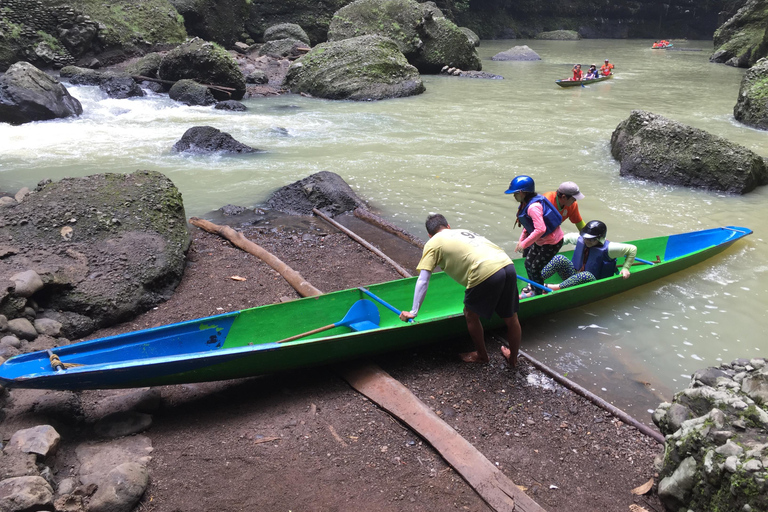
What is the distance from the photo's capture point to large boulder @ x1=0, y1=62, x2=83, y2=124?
42.9 ft

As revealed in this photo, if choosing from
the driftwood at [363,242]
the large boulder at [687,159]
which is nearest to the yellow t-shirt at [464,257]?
the driftwood at [363,242]

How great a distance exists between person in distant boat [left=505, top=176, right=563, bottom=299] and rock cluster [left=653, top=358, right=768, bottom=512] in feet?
6.26

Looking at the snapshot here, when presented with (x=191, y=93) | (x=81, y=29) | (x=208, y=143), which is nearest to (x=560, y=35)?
(x=191, y=93)

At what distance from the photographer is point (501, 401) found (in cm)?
445

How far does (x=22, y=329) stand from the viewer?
15.4ft

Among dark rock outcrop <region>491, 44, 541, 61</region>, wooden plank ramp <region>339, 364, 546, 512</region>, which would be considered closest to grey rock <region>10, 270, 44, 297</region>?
wooden plank ramp <region>339, 364, 546, 512</region>

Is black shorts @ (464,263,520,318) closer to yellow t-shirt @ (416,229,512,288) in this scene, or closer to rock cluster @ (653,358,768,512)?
yellow t-shirt @ (416,229,512,288)

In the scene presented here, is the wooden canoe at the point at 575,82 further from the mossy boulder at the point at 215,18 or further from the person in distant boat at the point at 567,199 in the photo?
the person in distant boat at the point at 567,199

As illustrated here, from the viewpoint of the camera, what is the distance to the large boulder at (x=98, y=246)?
5246 millimetres

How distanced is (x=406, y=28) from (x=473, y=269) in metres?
20.7

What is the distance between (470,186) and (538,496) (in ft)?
23.0

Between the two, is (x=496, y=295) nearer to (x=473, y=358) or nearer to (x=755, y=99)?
(x=473, y=358)

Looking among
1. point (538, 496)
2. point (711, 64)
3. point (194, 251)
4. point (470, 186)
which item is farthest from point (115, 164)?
point (711, 64)

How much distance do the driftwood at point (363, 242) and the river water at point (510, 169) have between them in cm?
108
